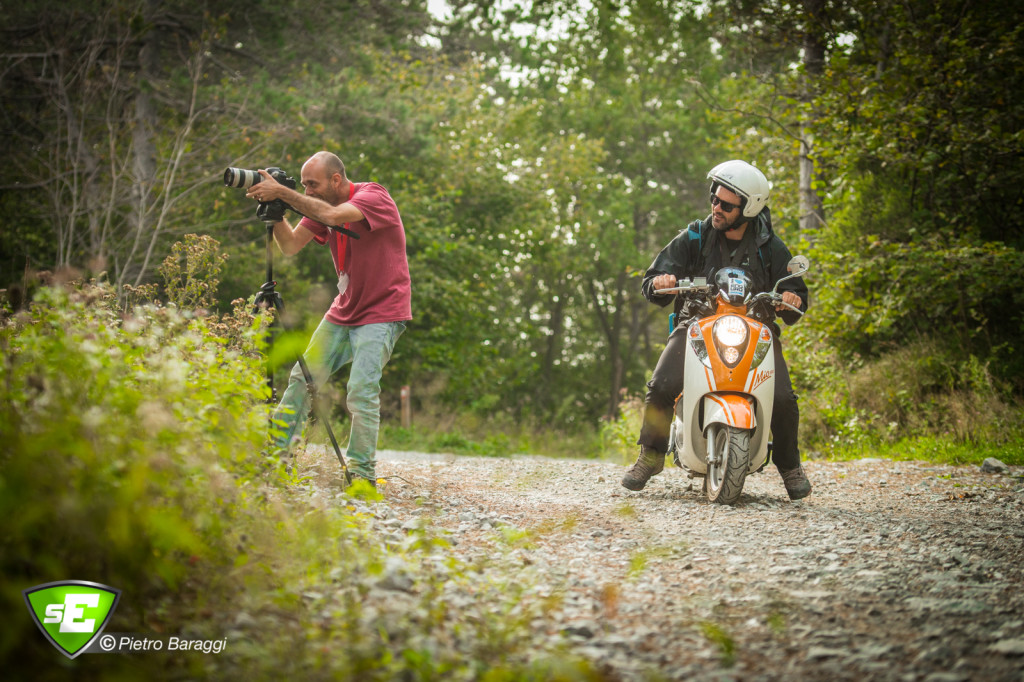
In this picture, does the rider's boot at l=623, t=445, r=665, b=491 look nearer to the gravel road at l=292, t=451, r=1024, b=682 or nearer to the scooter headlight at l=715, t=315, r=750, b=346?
the gravel road at l=292, t=451, r=1024, b=682

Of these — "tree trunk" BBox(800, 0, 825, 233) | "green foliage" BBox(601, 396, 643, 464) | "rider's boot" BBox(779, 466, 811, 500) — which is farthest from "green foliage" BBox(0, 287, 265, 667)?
"tree trunk" BBox(800, 0, 825, 233)

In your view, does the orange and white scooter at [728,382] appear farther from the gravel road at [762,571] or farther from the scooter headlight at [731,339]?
the gravel road at [762,571]

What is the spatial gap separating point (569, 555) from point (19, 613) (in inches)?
84.1

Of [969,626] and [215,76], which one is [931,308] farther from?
[215,76]

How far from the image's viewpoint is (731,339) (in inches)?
190

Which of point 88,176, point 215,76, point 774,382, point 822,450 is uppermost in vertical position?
point 215,76

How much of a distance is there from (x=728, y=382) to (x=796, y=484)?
0.96 m

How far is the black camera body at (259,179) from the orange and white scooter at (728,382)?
2425 millimetres

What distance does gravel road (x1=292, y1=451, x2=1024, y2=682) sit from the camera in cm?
223

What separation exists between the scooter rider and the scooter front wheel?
480mm

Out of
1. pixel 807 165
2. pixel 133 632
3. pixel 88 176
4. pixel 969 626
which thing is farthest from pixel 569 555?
pixel 88 176

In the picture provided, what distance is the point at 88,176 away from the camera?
1190 cm

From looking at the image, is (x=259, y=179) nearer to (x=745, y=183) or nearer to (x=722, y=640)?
(x=745, y=183)

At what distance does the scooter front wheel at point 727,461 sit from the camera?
462 centimetres
